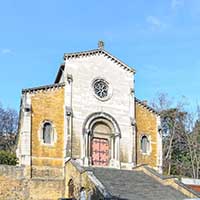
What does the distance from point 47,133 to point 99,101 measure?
209 inches

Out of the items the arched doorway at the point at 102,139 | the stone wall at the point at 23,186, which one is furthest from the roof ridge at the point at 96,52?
the stone wall at the point at 23,186

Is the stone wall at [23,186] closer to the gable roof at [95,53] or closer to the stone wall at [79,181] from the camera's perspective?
the stone wall at [79,181]

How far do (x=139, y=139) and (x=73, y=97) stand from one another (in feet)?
23.2

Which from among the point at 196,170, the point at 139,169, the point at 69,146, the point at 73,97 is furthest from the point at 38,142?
the point at 196,170

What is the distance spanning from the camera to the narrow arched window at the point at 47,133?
1232 inches

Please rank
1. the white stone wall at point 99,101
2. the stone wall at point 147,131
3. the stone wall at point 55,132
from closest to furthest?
the stone wall at point 55,132 → the white stone wall at point 99,101 → the stone wall at point 147,131

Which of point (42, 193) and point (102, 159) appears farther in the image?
point (102, 159)

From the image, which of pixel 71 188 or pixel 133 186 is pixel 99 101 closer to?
pixel 71 188

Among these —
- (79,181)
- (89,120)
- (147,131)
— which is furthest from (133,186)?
(147,131)

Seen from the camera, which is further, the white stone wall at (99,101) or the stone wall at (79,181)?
the white stone wall at (99,101)

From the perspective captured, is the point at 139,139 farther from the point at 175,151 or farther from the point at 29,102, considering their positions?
the point at 175,151

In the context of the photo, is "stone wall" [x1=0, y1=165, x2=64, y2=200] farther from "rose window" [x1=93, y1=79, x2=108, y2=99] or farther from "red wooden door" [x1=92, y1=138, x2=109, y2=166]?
"rose window" [x1=93, y1=79, x2=108, y2=99]

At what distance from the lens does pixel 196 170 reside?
49875 mm

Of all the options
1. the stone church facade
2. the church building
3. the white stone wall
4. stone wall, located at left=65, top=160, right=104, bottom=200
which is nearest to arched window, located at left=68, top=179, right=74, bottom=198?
the church building
